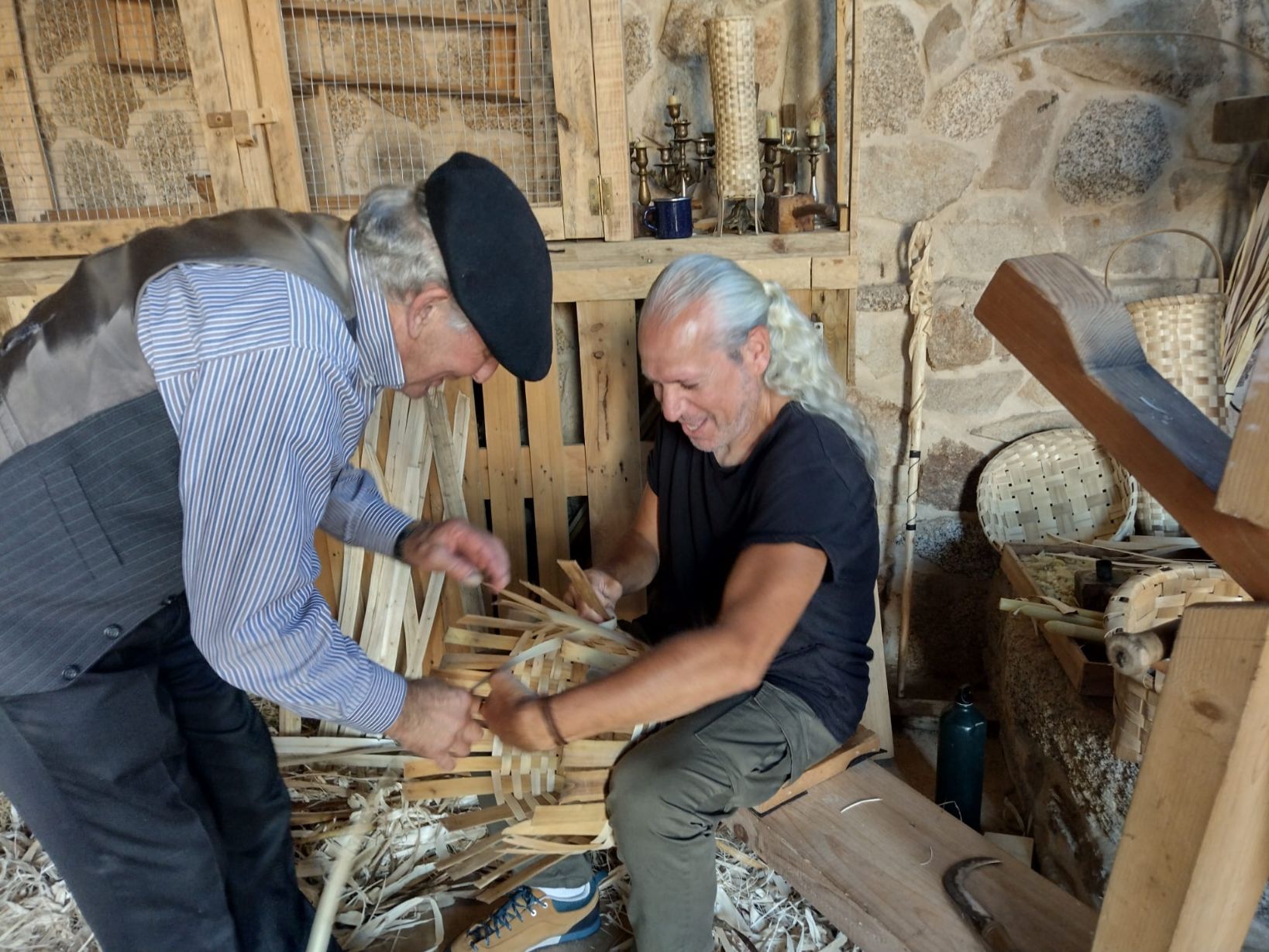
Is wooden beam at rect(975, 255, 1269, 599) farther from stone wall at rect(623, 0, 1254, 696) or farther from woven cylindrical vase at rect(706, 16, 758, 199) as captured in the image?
stone wall at rect(623, 0, 1254, 696)

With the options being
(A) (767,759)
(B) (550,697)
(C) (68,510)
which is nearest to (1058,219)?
(A) (767,759)

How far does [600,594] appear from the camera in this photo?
2232 mm

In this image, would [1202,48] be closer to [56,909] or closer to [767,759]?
[767,759]

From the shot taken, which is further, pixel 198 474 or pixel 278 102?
pixel 278 102

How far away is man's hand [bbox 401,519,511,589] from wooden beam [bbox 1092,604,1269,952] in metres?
1.27

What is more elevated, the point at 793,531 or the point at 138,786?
the point at 793,531

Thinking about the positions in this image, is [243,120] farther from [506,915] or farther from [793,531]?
[506,915]

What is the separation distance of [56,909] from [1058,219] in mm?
3470

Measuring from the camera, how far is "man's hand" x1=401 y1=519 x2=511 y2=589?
1888mm

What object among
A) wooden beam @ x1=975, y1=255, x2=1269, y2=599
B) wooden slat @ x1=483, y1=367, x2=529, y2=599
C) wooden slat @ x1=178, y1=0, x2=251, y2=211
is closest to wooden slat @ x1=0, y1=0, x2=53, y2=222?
wooden slat @ x1=178, y1=0, x2=251, y2=211

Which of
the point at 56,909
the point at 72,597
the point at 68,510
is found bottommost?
the point at 56,909

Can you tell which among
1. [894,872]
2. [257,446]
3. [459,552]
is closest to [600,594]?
[459,552]

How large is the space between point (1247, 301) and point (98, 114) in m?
3.46

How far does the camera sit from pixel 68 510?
1.38m
